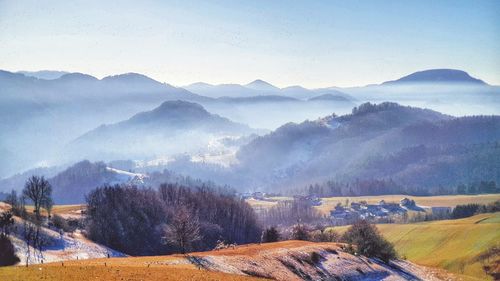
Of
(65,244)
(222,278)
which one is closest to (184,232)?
(222,278)

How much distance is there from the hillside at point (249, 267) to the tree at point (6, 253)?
42.0m

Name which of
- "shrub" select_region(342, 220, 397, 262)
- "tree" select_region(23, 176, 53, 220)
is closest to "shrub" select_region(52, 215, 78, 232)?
"tree" select_region(23, 176, 53, 220)

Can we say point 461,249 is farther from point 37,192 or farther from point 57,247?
point 37,192

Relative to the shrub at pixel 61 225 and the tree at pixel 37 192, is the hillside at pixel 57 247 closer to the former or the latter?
the shrub at pixel 61 225

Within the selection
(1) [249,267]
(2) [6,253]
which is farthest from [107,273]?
(2) [6,253]

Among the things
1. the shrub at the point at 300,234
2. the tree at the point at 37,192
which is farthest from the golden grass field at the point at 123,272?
the tree at the point at 37,192

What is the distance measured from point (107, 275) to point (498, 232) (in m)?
156

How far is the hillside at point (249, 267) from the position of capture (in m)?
57.3

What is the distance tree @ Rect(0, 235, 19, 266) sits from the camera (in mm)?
106062

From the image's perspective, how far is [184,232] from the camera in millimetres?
86938

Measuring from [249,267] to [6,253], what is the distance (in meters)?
56.8

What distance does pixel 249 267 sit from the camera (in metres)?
78.9

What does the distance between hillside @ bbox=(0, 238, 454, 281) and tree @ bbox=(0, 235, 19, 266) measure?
42010mm

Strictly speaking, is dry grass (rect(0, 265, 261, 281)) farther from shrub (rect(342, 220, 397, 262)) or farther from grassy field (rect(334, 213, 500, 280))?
grassy field (rect(334, 213, 500, 280))
